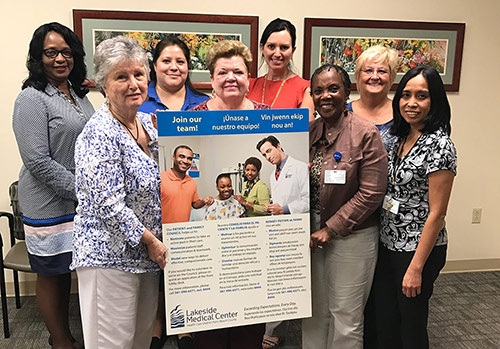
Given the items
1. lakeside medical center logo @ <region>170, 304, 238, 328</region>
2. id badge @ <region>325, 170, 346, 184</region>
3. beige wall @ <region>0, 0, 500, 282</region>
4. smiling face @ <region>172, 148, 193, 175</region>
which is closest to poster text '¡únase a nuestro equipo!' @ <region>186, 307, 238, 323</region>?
lakeside medical center logo @ <region>170, 304, 238, 328</region>

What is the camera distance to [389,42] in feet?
11.2

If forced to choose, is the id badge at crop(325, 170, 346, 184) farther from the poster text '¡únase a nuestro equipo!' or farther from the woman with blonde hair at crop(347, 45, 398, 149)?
the poster text '¡únase a nuestro equipo!'

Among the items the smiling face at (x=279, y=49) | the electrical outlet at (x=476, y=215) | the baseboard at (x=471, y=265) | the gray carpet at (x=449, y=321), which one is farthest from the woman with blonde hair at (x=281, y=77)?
the baseboard at (x=471, y=265)

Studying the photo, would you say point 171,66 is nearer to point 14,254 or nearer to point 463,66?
point 14,254

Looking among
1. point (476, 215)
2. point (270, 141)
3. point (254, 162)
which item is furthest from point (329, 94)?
point (476, 215)

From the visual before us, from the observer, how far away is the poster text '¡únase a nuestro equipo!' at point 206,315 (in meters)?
1.87

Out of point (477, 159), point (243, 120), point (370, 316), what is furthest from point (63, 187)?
point (477, 159)

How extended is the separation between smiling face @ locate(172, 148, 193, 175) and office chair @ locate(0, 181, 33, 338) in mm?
1350

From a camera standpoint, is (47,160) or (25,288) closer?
(47,160)

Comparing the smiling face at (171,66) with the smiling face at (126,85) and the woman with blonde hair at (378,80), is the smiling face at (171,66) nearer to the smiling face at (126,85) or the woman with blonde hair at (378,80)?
the smiling face at (126,85)

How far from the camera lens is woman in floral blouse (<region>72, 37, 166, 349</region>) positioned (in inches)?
62.6

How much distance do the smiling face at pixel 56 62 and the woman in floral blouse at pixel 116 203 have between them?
71 cm

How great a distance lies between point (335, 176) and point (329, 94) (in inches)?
14.0

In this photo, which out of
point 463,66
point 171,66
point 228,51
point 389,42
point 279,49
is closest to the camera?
point 228,51
